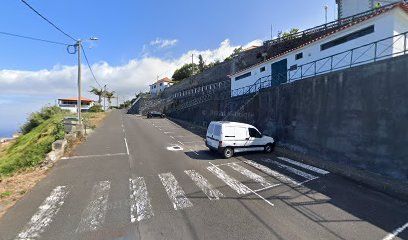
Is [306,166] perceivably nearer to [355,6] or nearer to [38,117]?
[355,6]

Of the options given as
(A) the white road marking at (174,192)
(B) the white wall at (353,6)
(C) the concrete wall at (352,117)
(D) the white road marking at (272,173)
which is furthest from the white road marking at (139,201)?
(B) the white wall at (353,6)

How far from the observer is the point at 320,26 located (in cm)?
3244

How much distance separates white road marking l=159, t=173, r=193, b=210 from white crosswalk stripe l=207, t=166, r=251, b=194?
6.14ft

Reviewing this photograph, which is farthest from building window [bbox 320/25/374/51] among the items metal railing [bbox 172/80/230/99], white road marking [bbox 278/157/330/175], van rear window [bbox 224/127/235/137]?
metal railing [bbox 172/80/230/99]

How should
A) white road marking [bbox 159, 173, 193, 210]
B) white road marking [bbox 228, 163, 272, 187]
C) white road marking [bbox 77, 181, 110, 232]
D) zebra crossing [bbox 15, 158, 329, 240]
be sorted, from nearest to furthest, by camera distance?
white road marking [bbox 77, 181, 110, 232]
zebra crossing [bbox 15, 158, 329, 240]
white road marking [bbox 159, 173, 193, 210]
white road marking [bbox 228, 163, 272, 187]

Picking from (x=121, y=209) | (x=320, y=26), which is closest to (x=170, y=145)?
(x=121, y=209)

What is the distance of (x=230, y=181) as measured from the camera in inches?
402

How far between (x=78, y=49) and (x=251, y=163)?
57.7ft

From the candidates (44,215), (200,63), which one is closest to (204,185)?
(44,215)

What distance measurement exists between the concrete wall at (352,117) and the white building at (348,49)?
0.95 m

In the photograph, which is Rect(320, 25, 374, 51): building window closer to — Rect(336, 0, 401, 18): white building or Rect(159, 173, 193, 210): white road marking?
Rect(159, 173, 193, 210): white road marking

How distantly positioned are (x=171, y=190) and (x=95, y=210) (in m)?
2.57

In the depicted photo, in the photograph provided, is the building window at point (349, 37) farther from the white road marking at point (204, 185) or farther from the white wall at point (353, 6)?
the white wall at point (353, 6)

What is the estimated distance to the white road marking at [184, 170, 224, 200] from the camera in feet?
28.3
